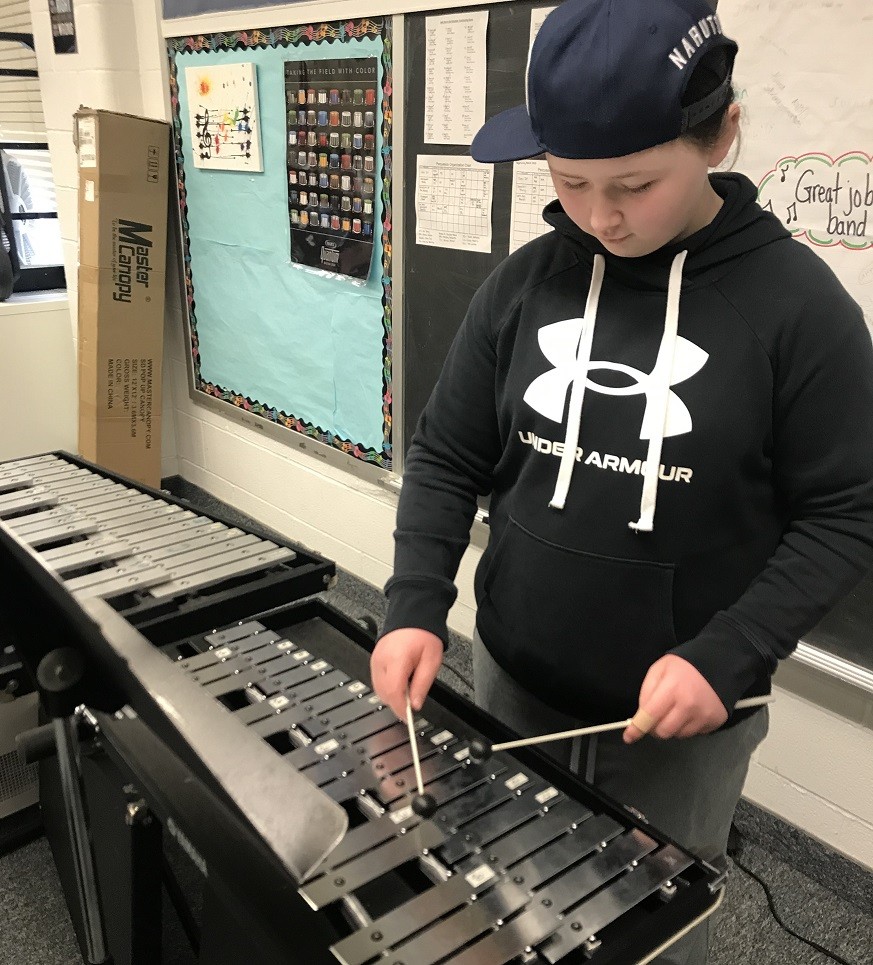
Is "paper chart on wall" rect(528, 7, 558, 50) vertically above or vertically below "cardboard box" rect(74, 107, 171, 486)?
above

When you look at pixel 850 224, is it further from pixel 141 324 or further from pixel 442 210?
pixel 141 324

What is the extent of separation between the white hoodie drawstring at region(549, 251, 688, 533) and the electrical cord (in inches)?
46.3

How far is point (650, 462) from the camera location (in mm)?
842

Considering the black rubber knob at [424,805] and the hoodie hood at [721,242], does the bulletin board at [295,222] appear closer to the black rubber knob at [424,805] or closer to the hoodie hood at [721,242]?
the hoodie hood at [721,242]

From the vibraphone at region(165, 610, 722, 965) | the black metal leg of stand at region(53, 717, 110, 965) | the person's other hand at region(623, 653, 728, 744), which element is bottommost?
the black metal leg of stand at region(53, 717, 110, 965)

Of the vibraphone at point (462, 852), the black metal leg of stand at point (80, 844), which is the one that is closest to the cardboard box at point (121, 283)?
the black metal leg of stand at point (80, 844)

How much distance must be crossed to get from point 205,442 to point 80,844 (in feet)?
7.20

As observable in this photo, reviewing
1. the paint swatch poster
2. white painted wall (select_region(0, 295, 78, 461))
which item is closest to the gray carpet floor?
the paint swatch poster

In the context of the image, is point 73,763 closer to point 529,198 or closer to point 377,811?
point 377,811

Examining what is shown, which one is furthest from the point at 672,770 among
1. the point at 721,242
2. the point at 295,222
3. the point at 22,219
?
the point at 22,219

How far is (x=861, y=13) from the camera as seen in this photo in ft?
3.91

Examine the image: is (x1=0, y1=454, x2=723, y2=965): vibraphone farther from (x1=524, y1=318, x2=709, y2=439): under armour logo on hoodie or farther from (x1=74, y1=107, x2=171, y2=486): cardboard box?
(x1=74, y1=107, x2=171, y2=486): cardboard box

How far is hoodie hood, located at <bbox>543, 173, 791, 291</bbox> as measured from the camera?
0.82 m

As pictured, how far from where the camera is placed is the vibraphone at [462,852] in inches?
28.0
